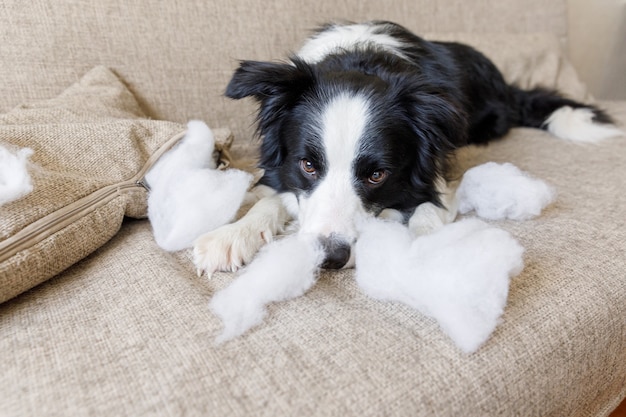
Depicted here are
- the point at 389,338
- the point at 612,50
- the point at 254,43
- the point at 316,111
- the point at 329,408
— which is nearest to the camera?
the point at 329,408

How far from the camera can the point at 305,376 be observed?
0.88 m

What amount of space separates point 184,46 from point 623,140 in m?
2.03

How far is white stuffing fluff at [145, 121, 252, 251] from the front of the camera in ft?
4.35

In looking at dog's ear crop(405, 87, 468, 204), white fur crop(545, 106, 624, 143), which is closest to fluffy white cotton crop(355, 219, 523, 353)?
dog's ear crop(405, 87, 468, 204)

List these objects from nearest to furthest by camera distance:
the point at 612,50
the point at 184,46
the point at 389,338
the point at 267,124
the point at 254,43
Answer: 1. the point at 389,338
2. the point at 267,124
3. the point at 184,46
4. the point at 254,43
5. the point at 612,50

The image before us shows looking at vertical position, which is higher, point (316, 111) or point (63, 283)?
point (316, 111)

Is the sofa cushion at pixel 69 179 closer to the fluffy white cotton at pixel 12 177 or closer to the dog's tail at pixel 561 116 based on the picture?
the fluffy white cotton at pixel 12 177

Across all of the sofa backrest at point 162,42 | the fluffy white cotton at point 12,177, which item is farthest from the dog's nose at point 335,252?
the sofa backrest at point 162,42

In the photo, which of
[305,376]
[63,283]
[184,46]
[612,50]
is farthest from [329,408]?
[612,50]

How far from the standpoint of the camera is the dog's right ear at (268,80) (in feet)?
4.56

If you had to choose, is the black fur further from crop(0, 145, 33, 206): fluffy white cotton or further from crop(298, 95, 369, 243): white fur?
crop(0, 145, 33, 206): fluffy white cotton

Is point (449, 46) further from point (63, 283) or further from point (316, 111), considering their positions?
point (63, 283)

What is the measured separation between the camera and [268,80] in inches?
56.5

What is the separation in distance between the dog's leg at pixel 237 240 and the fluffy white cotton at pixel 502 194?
2.07 ft
